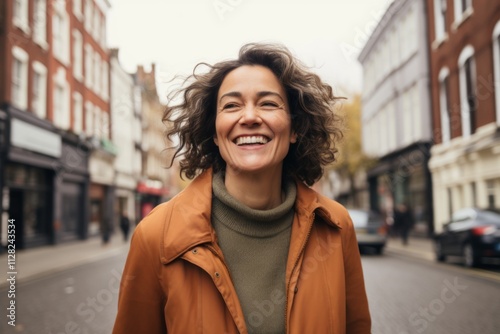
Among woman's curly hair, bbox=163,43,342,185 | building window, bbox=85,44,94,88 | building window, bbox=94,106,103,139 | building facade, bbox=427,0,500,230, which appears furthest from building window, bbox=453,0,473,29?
woman's curly hair, bbox=163,43,342,185

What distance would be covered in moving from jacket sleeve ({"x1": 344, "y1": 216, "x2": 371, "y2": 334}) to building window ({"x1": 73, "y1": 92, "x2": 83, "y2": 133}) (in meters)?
24.5

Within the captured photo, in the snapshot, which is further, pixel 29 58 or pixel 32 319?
pixel 29 58

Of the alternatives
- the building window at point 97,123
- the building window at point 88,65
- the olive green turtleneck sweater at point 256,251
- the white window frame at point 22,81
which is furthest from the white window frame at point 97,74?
the olive green turtleneck sweater at point 256,251

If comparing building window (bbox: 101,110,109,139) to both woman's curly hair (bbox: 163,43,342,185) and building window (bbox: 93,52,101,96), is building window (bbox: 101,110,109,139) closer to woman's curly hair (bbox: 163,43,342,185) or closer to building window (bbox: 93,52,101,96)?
building window (bbox: 93,52,101,96)

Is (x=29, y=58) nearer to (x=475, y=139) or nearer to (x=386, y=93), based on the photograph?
(x=475, y=139)

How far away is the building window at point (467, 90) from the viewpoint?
1934 cm

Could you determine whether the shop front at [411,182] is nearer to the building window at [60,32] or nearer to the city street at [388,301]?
the city street at [388,301]

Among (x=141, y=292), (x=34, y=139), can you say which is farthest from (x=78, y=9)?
(x=141, y=292)

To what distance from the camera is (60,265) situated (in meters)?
13.6

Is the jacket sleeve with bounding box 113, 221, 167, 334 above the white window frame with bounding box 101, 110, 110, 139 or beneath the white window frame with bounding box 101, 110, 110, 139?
beneath

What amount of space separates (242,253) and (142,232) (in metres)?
0.41

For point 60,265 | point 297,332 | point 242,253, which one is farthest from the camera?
point 60,265

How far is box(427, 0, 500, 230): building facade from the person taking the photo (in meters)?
17.5

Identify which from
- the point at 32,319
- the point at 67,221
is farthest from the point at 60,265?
the point at 67,221
